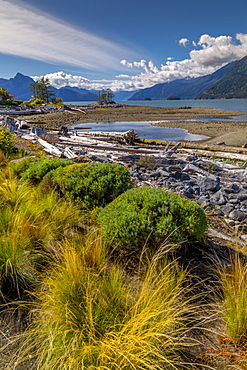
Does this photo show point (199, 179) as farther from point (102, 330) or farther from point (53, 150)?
point (53, 150)

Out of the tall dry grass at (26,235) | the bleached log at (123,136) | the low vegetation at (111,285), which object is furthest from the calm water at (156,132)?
the tall dry grass at (26,235)

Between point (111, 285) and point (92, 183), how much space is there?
3.14 meters

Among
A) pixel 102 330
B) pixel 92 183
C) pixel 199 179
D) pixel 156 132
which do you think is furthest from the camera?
pixel 156 132

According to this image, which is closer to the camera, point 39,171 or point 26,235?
point 26,235

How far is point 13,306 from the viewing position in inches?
123

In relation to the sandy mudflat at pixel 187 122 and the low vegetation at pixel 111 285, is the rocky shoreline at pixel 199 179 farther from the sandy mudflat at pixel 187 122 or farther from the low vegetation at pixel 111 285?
the sandy mudflat at pixel 187 122

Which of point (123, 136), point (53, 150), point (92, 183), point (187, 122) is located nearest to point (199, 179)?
point (92, 183)

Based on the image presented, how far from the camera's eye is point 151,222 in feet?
12.5

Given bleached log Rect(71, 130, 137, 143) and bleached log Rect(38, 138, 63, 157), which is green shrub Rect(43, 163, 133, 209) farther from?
bleached log Rect(71, 130, 137, 143)

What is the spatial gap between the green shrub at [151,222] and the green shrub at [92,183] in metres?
1.43

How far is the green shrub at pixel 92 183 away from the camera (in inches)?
221

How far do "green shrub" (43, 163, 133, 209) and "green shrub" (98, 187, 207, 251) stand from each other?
143cm

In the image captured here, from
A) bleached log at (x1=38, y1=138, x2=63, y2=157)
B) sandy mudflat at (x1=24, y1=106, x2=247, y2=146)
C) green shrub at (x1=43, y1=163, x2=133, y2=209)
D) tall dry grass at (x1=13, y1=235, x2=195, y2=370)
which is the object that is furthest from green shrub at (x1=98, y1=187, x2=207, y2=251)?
sandy mudflat at (x1=24, y1=106, x2=247, y2=146)

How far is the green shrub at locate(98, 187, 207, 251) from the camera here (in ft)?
12.1
